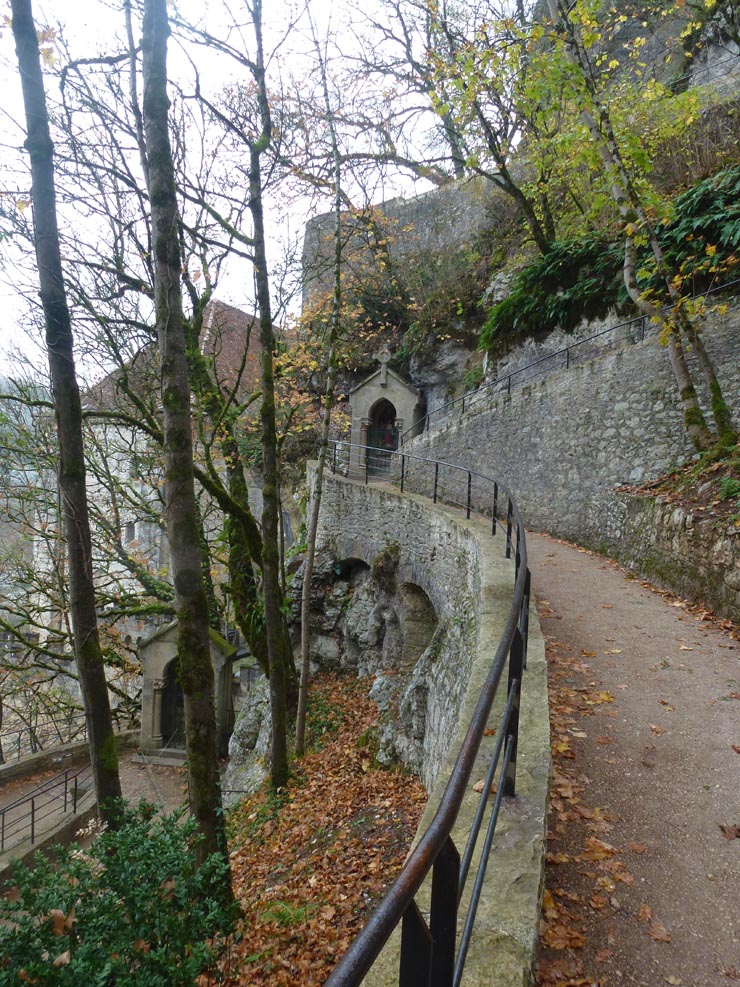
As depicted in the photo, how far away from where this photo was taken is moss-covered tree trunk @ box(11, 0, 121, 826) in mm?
4926

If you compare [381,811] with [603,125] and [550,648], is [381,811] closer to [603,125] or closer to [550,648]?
[550,648]

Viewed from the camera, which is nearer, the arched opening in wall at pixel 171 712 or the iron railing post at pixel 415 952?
the iron railing post at pixel 415 952

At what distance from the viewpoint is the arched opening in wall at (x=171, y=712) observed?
15055 mm

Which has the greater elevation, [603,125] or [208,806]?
[603,125]

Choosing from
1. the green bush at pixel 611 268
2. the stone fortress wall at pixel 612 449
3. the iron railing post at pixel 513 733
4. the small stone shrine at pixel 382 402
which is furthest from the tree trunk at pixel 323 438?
the small stone shrine at pixel 382 402

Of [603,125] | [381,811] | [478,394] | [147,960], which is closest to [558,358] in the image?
[478,394]

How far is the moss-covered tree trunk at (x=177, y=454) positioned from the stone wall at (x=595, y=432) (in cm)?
732

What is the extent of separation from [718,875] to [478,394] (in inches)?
606

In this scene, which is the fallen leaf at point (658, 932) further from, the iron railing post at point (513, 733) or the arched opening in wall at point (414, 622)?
the arched opening in wall at point (414, 622)

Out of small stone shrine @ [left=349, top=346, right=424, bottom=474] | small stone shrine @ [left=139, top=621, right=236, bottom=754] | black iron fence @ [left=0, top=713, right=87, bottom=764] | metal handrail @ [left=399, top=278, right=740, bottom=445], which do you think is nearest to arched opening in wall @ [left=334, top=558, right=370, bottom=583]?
small stone shrine @ [left=139, top=621, right=236, bottom=754]

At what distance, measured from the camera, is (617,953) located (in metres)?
1.93

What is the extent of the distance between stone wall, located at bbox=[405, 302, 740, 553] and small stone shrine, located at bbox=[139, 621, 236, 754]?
9.18 meters

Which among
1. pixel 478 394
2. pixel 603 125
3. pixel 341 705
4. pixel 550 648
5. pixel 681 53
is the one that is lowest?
pixel 341 705

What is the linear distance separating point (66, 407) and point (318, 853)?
5.44 metres
